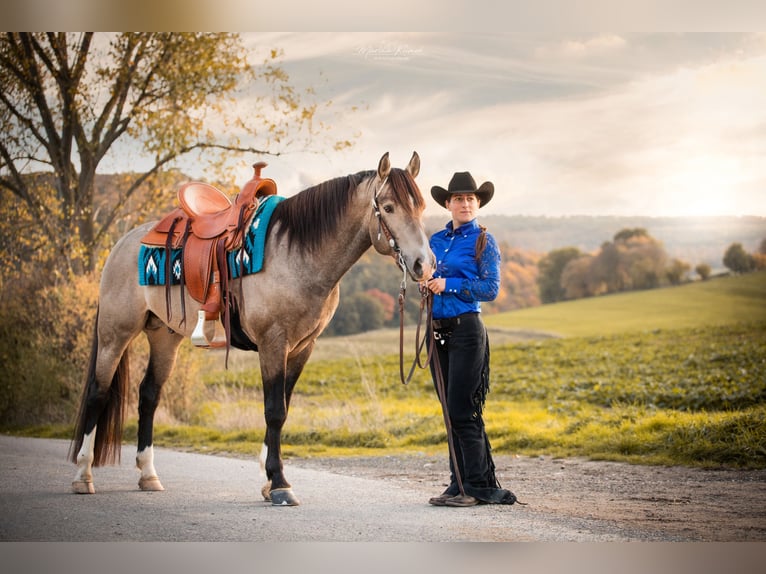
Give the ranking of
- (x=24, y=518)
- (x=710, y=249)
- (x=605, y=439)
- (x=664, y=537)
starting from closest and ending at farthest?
(x=664, y=537)
(x=24, y=518)
(x=605, y=439)
(x=710, y=249)

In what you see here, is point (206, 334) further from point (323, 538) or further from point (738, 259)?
point (738, 259)

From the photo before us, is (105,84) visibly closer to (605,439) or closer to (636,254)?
(605,439)

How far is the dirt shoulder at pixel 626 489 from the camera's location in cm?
428

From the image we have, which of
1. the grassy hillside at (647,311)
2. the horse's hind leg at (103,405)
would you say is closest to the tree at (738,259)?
the grassy hillside at (647,311)

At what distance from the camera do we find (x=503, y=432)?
7.85m

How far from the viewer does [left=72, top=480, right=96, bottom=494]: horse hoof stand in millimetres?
4988

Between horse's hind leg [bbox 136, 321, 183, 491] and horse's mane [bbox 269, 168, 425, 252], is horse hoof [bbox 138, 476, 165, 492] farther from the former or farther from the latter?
horse's mane [bbox 269, 168, 425, 252]

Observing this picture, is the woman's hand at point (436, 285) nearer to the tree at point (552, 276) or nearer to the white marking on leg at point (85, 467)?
the white marking on leg at point (85, 467)

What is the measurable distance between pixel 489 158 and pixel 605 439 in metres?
9.14

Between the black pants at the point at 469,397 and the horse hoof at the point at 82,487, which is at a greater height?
the black pants at the point at 469,397

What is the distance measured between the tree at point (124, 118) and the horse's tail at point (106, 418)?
460cm

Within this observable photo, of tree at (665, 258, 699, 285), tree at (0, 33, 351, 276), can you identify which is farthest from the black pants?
tree at (665, 258, 699, 285)

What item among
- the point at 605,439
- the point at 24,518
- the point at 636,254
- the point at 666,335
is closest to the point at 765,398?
the point at 605,439

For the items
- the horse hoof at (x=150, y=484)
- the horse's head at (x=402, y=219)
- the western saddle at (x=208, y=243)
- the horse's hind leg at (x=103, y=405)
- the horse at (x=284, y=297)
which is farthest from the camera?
the horse's hind leg at (x=103, y=405)
